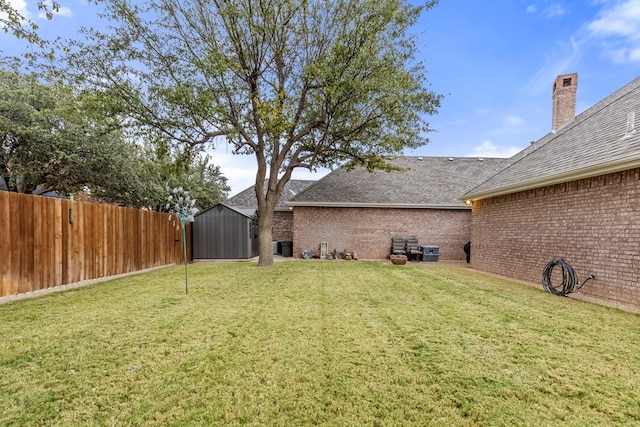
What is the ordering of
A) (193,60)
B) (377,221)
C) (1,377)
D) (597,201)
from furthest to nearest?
(377,221), (193,60), (597,201), (1,377)

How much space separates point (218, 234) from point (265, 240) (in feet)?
10.9

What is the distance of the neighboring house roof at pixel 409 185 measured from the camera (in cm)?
1270

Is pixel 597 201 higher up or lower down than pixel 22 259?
higher up

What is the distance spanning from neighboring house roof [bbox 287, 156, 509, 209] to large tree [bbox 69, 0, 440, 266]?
337 cm

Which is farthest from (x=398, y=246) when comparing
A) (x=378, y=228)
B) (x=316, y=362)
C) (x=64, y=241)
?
(x=64, y=241)

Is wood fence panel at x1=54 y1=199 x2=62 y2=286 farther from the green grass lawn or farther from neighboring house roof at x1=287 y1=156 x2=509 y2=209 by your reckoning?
neighboring house roof at x1=287 y1=156 x2=509 y2=209

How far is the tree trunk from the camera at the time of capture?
396 inches

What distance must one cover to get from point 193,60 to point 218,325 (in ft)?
25.5

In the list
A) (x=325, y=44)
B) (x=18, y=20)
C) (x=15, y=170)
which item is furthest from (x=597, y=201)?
(x=15, y=170)

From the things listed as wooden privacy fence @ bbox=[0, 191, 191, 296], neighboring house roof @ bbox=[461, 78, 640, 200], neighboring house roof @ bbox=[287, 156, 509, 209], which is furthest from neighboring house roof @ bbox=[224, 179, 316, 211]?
neighboring house roof @ bbox=[461, 78, 640, 200]

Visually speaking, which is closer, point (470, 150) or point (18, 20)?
point (18, 20)

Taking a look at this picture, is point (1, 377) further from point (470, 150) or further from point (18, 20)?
point (470, 150)

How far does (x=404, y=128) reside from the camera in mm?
9695

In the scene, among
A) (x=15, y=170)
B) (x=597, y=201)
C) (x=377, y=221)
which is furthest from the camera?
(x=377, y=221)
